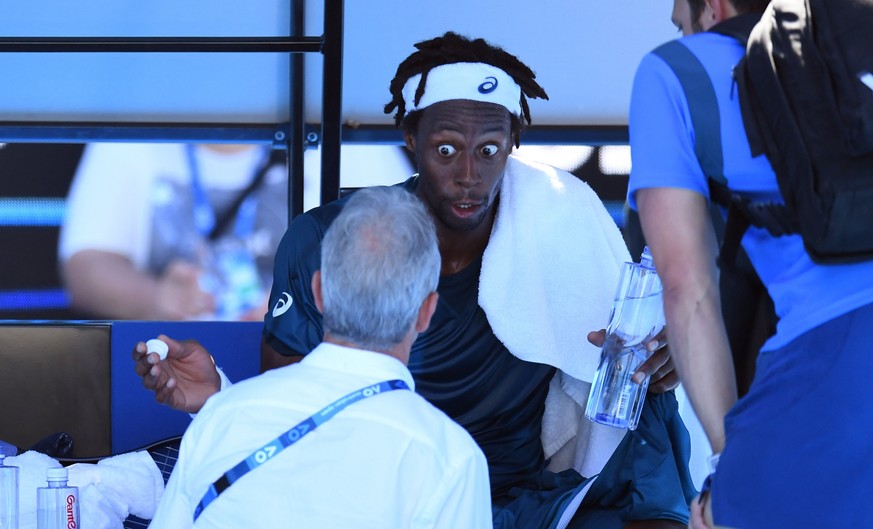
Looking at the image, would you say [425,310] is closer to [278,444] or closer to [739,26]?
[278,444]

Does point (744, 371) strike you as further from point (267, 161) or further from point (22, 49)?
point (267, 161)

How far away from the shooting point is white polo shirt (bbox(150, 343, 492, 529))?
161 centimetres

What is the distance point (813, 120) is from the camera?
4.63 feet

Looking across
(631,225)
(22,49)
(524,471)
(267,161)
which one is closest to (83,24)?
(22,49)

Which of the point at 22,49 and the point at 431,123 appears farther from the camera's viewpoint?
the point at 22,49

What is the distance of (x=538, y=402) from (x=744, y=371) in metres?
1.25

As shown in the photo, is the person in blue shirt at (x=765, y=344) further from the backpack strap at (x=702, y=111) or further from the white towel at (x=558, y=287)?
the white towel at (x=558, y=287)

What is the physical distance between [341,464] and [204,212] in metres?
3.45

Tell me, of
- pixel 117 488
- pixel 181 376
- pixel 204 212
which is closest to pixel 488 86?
pixel 181 376

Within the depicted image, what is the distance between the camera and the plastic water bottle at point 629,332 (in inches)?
97.3

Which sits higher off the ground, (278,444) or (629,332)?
(278,444)

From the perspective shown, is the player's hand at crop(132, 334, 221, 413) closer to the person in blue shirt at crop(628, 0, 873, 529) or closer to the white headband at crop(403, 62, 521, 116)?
the white headband at crop(403, 62, 521, 116)

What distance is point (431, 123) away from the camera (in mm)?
2963

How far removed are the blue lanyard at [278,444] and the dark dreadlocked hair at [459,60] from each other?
148 cm
